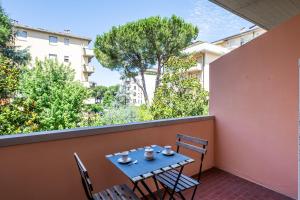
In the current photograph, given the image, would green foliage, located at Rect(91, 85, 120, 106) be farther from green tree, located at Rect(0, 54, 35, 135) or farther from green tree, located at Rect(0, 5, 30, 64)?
green tree, located at Rect(0, 5, 30, 64)

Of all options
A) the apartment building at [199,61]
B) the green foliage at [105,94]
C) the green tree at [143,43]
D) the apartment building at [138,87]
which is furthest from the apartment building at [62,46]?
the apartment building at [199,61]

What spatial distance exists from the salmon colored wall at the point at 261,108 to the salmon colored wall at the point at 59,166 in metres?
1.56

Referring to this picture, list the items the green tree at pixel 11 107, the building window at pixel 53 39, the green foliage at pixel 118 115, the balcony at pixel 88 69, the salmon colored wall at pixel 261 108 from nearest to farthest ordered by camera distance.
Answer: the salmon colored wall at pixel 261 108
the green tree at pixel 11 107
the green foliage at pixel 118 115
the balcony at pixel 88 69
the building window at pixel 53 39

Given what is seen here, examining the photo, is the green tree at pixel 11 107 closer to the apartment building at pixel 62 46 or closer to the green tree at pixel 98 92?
the green tree at pixel 98 92

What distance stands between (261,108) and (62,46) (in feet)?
37.8

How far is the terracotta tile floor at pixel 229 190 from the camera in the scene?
2.63m

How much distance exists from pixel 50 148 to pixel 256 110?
9.27 ft

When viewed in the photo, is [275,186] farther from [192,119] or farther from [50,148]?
[50,148]

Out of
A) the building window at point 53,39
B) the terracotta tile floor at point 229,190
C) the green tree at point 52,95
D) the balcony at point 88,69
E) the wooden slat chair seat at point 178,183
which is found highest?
the building window at point 53,39

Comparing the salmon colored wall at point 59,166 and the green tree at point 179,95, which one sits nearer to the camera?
the salmon colored wall at point 59,166

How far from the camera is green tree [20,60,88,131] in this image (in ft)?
21.9

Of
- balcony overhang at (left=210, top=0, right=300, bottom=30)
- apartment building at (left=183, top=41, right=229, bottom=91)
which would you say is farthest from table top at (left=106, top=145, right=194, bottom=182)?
apartment building at (left=183, top=41, right=229, bottom=91)

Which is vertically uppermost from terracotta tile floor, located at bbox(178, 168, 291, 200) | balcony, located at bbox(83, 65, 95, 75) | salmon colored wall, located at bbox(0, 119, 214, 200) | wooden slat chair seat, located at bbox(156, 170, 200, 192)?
balcony, located at bbox(83, 65, 95, 75)

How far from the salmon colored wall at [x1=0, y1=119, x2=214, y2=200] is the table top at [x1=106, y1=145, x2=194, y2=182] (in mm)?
326
